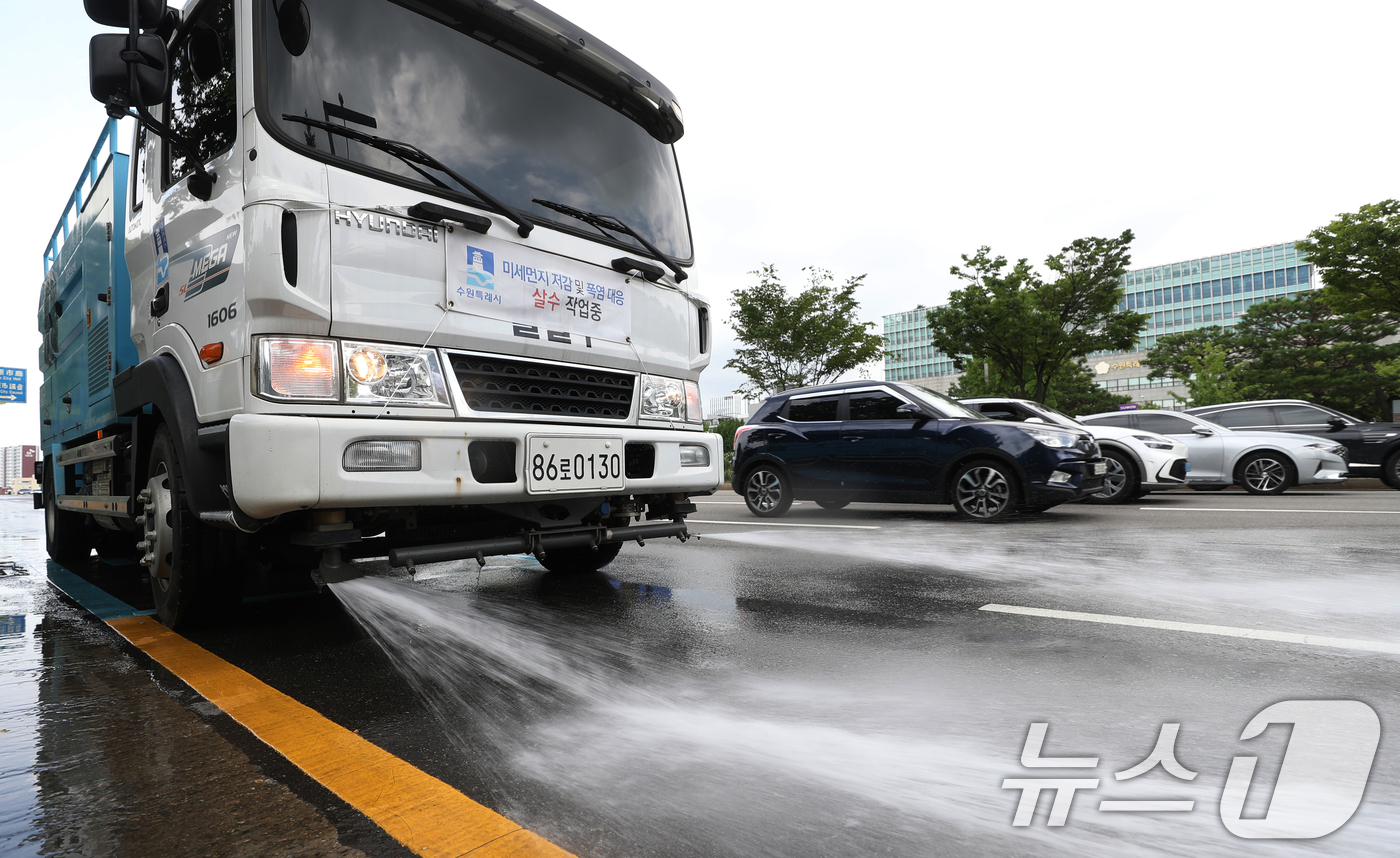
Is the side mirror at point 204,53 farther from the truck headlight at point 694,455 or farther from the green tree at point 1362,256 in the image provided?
the green tree at point 1362,256

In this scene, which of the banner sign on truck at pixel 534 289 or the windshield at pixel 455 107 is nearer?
the windshield at pixel 455 107

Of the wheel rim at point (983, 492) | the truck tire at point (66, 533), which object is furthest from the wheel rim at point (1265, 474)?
the truck tire at point (66, 533)

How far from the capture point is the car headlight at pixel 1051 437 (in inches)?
320

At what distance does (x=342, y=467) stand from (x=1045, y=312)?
20828 millimetres

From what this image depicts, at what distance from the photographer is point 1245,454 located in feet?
37.0

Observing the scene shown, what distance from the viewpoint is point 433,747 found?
7.21ft

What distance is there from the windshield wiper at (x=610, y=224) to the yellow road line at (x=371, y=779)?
7.47 feet

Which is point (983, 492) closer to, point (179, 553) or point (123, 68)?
point (179, 553)

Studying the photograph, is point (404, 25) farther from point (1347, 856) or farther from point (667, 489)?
point (1347, 856)

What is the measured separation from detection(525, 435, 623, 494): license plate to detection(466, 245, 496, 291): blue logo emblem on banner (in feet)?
2.23

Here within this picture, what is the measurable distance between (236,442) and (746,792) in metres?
2.10

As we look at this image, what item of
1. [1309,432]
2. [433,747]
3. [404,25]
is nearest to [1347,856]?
[433,747]

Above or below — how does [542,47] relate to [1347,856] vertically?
above

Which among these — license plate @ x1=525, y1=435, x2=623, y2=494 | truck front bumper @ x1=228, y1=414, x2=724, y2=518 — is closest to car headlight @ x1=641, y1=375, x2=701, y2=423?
license plate @ x1=525, y1=435, x2=623, y2=494
